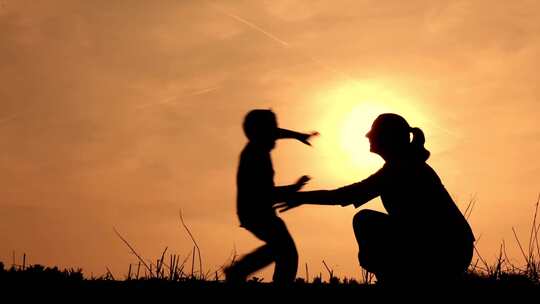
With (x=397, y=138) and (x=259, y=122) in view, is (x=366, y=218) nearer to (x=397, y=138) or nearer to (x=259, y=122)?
(x=397, y=138)

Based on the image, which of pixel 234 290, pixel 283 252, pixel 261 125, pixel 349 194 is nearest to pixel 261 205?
pixel 283 252

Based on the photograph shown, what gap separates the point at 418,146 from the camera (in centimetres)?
620

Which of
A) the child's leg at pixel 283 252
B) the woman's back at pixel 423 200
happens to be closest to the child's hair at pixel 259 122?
the child's leg at pixel 283 252

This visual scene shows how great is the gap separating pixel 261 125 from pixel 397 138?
241cm

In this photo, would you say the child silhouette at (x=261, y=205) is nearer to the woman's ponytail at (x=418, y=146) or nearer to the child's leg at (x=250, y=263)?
the child's leg at (x=250, y=263)

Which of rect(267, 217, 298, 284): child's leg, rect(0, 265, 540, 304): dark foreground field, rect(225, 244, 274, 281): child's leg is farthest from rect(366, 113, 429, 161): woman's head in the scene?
rect(225, 244, 274, 281): child's leg

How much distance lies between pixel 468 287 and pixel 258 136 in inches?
111

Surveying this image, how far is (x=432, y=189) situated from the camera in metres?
6.11

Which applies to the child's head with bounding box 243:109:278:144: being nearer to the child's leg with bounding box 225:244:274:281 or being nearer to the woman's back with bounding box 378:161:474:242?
the child's leg with bounding box 225:244:274:281

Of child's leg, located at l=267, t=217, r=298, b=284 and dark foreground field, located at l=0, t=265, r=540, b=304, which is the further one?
child's leg, located at l=267, t=217, r=298, b=284

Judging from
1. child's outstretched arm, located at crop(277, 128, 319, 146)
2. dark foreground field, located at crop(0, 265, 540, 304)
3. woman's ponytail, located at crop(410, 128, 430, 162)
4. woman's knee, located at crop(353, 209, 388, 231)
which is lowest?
dark foreground field, located at crop(0, 265, 540, 304)

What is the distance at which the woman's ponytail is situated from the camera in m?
6.18

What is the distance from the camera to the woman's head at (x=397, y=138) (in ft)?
20.2

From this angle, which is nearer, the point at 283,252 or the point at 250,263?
the point at 283,252
